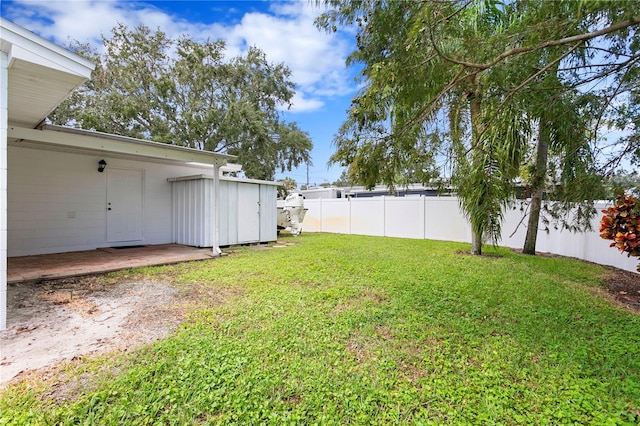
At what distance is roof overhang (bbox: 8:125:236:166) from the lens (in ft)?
16.5

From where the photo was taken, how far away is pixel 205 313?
3.75m

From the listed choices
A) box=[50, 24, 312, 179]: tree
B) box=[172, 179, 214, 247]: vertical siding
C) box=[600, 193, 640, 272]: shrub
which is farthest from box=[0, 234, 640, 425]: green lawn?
box=[50, 24, 312, 179]: tree

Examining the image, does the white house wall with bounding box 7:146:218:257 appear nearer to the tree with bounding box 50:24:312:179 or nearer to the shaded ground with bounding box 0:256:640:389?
the shaded ground with bounding box 0:256:640:389

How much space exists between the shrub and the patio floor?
7222mm

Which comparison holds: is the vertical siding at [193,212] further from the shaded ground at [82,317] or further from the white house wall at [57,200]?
the shaded ground at [82,317]

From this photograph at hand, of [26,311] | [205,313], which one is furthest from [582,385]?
[26,311]

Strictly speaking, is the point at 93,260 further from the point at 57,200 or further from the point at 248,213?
the point at 248,213

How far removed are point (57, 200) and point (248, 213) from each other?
4446 mm

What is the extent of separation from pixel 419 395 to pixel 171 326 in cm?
260

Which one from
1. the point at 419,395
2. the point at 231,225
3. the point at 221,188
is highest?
the point at 221,188

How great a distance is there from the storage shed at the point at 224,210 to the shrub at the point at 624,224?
7.70 metres

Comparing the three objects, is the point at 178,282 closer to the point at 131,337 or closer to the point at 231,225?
the point at 131,337

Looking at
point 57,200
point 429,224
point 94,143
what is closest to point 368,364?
point 94,143

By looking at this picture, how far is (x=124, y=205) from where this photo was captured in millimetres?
8336
